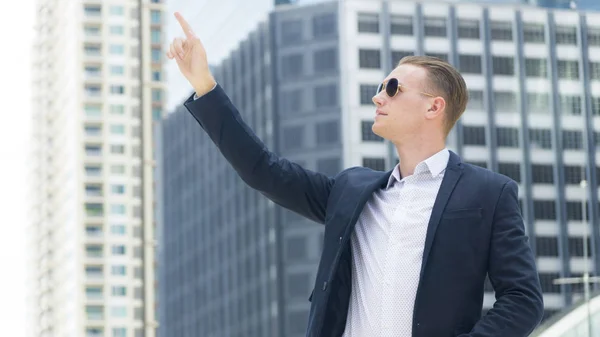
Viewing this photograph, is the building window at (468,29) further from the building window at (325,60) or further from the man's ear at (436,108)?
the man's ear at (436,108)

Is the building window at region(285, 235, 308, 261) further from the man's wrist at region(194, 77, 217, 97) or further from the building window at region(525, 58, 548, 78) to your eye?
the man's wrist at region(194, 77, 217, 97)

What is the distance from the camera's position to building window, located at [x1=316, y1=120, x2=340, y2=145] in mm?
64125

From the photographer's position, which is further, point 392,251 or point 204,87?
point 204,87

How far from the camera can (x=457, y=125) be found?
66.6 m

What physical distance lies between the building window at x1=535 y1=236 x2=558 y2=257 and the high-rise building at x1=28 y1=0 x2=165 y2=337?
143ft

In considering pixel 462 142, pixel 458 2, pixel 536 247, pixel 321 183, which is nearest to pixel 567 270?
pixel 536 247

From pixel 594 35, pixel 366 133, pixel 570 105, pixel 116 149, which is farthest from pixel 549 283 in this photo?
pixel 116 149

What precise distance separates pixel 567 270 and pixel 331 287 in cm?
6454

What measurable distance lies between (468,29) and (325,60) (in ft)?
26.1

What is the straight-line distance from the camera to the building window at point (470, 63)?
6712cm

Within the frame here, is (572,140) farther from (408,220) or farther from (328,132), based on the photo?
(408,220)

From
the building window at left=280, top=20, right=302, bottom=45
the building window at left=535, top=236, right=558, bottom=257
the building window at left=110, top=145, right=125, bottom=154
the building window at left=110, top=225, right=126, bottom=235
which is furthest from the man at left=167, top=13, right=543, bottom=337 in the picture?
the building window at left=110, top=145, right=125, bottom=154

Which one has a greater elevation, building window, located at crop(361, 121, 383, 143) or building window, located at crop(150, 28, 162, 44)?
building window, located at crop(150, 28, 162, 44)

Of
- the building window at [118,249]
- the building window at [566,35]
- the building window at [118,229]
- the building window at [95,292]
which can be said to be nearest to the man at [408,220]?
the building window at [566,35]
